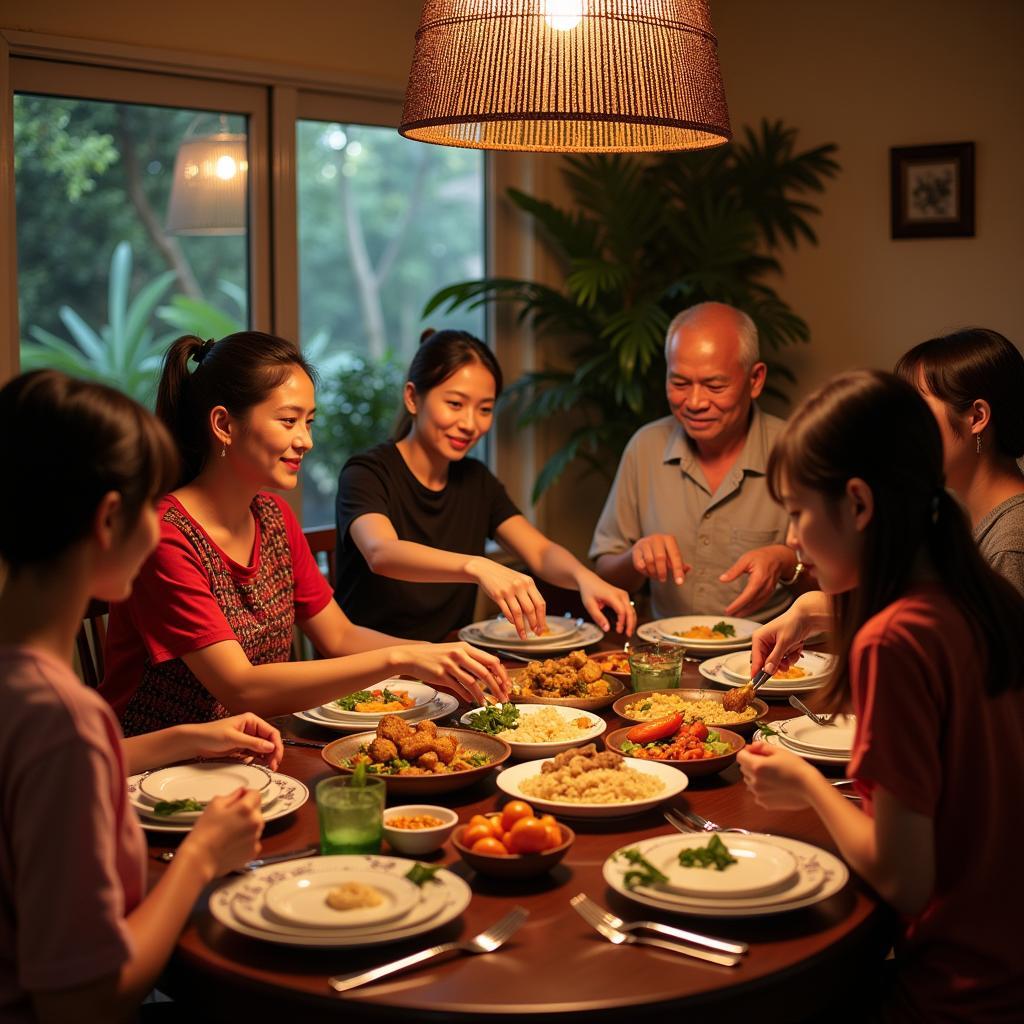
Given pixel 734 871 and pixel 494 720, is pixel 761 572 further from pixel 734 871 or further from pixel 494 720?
pixel 734 871

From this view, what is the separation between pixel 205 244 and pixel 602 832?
2.89 meters

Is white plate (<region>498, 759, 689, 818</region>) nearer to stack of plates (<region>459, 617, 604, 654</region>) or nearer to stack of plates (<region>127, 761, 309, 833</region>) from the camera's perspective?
stack of plates (<region>127, 761, 309, 833</region>)

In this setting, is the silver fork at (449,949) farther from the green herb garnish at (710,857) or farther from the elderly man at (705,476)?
the elderly man at (705,476)

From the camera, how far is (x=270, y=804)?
5.54 feet

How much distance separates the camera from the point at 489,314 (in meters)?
4.70

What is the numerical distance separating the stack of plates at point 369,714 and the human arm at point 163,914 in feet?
1.98

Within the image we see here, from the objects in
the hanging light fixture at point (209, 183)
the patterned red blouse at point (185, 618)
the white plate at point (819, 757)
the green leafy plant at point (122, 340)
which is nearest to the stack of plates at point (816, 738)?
the white plate at point (819, 757)

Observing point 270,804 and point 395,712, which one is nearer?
point 270,804

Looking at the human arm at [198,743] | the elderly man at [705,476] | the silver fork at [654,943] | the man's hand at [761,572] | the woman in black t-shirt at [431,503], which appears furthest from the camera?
the elderly man at [705,476]

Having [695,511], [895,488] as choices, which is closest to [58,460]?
[895,488]

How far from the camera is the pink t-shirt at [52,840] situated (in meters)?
1.20

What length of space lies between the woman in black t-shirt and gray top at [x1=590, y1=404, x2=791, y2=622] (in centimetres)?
41

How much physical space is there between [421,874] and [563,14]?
1.26m

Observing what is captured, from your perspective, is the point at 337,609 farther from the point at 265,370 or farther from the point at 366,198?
the point at 366,198
